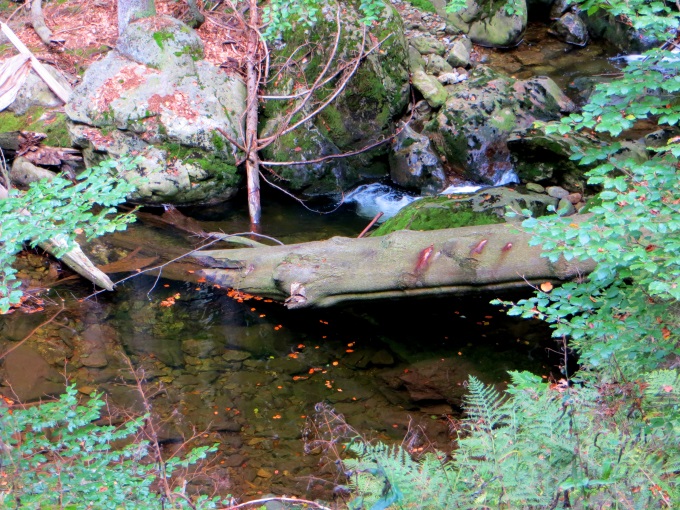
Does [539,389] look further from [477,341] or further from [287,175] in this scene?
[287,175]

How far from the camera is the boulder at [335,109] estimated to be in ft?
30.2

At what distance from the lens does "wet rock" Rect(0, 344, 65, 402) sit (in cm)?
556

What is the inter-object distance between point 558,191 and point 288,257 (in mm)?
4379

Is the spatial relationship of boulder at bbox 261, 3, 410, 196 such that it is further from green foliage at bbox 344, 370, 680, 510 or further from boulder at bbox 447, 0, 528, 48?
green foliage at bbox 344, 370, 680, 510

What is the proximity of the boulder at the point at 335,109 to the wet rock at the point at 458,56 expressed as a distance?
1751 mm

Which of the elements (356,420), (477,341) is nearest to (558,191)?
(477,341)

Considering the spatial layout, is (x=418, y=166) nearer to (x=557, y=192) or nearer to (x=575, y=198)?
(x=557, y=192)

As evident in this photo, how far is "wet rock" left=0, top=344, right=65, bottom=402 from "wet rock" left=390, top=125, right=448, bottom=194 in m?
5.96

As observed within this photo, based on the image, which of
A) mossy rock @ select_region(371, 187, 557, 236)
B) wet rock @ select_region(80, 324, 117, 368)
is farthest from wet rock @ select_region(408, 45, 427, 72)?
wet rock @ select_region(80, 324, 117, 368)

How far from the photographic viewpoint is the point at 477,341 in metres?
6.44

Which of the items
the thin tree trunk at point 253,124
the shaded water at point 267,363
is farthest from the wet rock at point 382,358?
the thin tree trunk at point 253,124

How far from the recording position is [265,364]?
20.5ft

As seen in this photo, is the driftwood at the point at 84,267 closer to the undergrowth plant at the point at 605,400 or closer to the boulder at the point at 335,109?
the boulder at the point at 335,109

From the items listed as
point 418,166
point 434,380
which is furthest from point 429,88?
point 434,380
